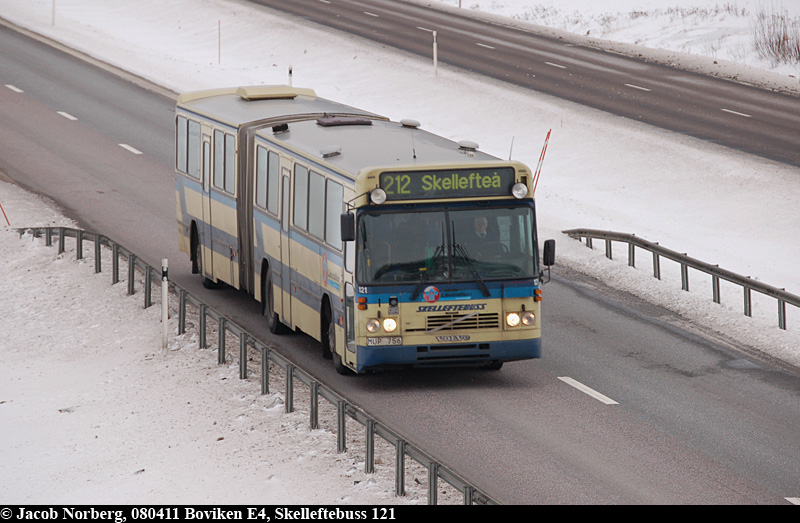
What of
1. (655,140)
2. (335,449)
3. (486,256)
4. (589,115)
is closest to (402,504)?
(335,449)

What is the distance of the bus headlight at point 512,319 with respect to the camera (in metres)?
15.3

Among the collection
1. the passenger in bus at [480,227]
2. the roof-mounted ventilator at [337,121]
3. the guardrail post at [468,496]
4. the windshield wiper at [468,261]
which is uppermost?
the roof-mounted ventilator at [337,121]

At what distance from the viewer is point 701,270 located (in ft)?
67.3

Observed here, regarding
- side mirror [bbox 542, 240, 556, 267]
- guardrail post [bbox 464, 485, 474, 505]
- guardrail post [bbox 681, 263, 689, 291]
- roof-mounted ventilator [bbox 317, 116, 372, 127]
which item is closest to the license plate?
side mirror [bbox 542, 240, 556, 267]

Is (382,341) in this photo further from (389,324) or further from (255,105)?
(255,105)

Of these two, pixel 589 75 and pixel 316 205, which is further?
pixel 589 75

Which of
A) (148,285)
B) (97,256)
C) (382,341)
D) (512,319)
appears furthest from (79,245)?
(512,319)

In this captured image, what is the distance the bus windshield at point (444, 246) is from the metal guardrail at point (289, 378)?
62.1 inches

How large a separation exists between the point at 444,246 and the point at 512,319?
125 cm

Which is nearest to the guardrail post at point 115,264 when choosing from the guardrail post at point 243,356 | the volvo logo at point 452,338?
the guardrail post at point 243,356

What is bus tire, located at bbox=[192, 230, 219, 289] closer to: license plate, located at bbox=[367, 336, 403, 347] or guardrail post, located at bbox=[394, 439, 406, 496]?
license plate, located at bbox=[367, 336, 403, 347]

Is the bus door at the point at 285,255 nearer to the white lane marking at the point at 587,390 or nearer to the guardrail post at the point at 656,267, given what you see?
the white lane marking at the point at 587,390

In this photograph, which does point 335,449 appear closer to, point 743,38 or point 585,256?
point 585,256

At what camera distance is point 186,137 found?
21.1 m
